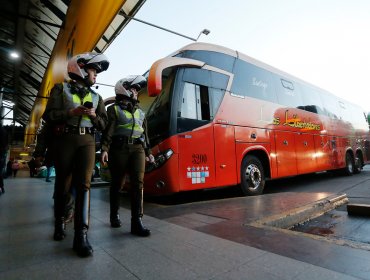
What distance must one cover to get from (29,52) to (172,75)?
10.5m

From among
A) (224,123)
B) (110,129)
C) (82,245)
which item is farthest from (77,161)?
(224,123)

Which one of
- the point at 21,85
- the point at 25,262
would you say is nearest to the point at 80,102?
the point at 25,262

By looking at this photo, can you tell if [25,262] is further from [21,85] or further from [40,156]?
[21,85]

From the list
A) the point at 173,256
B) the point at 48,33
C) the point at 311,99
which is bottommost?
the point at 173,256

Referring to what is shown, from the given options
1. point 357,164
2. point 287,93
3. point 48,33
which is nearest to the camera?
point 287,93

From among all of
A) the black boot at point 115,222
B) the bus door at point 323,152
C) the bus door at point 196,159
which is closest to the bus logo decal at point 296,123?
the bus door at point 323,152

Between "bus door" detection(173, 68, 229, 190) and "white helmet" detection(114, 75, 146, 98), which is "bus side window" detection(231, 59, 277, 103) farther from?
"white helmet" detection(114, 75, 146, 98)

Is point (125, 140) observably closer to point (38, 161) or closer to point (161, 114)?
point (38, 161)

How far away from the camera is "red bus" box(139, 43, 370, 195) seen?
4371 millimetres

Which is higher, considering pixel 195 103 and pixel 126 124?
pixel 195 103

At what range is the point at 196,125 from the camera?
4.72 m

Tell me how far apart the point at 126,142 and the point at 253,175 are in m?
3.73

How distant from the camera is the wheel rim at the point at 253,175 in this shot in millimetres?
5574

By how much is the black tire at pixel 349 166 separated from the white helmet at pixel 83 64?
1131cm
